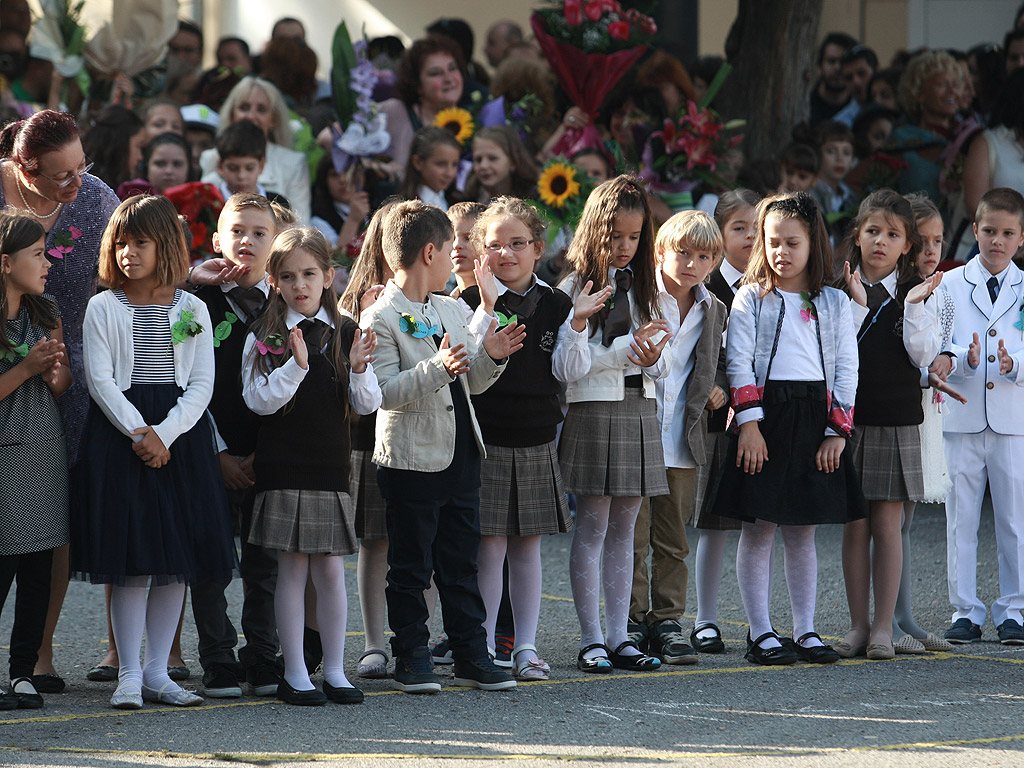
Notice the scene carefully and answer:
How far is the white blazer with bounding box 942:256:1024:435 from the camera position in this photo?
603cm

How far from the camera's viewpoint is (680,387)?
5.59 meters

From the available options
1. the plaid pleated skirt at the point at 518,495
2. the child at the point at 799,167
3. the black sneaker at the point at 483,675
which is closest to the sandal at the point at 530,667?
the black sneaker at the point at 483,675

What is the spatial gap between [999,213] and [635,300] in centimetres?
183

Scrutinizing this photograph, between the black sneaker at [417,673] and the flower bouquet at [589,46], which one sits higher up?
the flower bouquet at [589,46]

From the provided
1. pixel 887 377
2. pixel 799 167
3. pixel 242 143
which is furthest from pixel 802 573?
pixel 799 167

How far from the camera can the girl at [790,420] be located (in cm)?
529

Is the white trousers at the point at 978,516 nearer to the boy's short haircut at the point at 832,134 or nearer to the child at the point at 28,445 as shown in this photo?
the child at the point at 28,445

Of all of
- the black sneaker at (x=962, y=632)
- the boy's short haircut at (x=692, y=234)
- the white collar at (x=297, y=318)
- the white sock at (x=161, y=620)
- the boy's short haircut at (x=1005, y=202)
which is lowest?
the black sneaker at (x=962, y=632)

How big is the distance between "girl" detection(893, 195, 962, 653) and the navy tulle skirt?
107 inches

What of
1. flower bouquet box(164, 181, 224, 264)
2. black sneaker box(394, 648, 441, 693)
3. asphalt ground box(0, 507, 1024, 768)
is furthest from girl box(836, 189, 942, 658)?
flower bouquet box(164, 181, 224, 264)

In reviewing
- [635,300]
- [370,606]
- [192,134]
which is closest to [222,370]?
[370,606]

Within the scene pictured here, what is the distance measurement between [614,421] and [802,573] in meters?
0.94

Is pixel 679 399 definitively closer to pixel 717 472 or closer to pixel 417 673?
pixel 717 472

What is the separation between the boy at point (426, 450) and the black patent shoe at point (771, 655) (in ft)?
3.42
